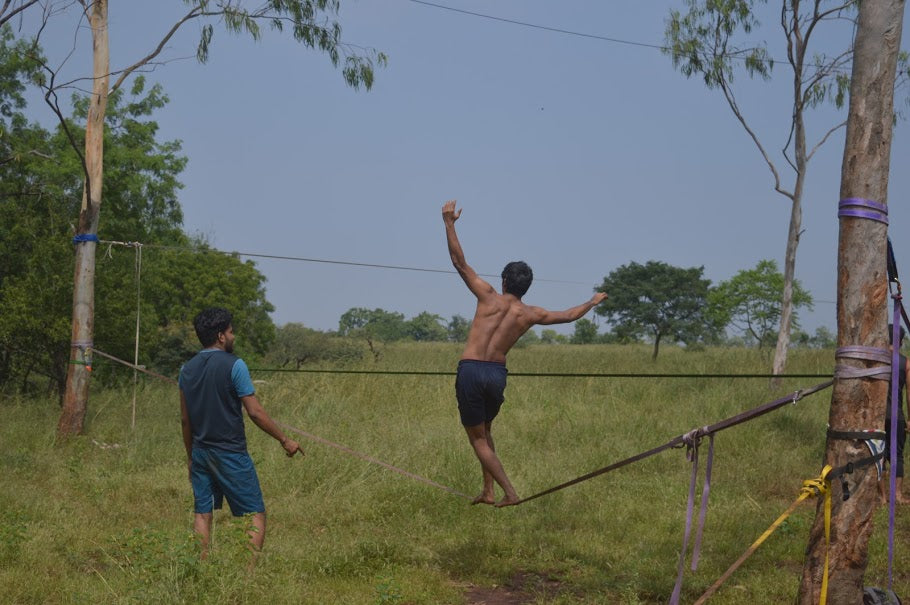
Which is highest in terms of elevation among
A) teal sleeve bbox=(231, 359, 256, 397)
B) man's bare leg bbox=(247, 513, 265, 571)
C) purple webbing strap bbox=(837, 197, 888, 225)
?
purple webbing strap bbox=(837, 197, 888, 225)

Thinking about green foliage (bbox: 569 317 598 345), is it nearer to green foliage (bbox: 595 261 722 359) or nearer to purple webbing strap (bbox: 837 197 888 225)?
green foliage (bbox: 595 261 722 359)

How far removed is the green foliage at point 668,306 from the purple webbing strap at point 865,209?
3562 cm

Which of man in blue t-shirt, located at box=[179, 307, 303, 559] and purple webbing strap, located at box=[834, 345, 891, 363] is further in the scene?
man in blue t-shirt, located at box=[179, 307, 303, 559]

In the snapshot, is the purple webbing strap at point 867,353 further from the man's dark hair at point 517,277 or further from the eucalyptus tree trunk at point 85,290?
the eucalyptus tree trunk at point 85,290

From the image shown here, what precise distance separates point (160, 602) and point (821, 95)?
17053 mm

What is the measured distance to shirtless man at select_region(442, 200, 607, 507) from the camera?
6.14m

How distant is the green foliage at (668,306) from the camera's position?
132 ft

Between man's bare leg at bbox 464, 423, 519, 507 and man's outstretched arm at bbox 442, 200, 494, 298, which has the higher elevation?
man's outstretched arm at bbox 442, 200, 494, 298

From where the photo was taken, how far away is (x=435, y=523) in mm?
8109

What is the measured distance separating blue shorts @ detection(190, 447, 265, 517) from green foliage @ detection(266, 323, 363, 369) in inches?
817

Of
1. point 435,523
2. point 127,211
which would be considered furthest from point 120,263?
point 435,523

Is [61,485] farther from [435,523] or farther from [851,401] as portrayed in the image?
[851,401]

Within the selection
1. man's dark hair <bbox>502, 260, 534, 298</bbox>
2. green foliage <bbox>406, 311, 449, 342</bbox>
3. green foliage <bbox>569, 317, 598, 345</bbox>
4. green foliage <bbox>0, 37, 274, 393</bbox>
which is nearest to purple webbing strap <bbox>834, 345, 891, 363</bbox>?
man's dark hair <bbox>502, 260, 534, 298</bbox>

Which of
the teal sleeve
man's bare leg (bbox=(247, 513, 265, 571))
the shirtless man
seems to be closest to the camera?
man's bare leg (bbox=(247, 513, 265, 571))
